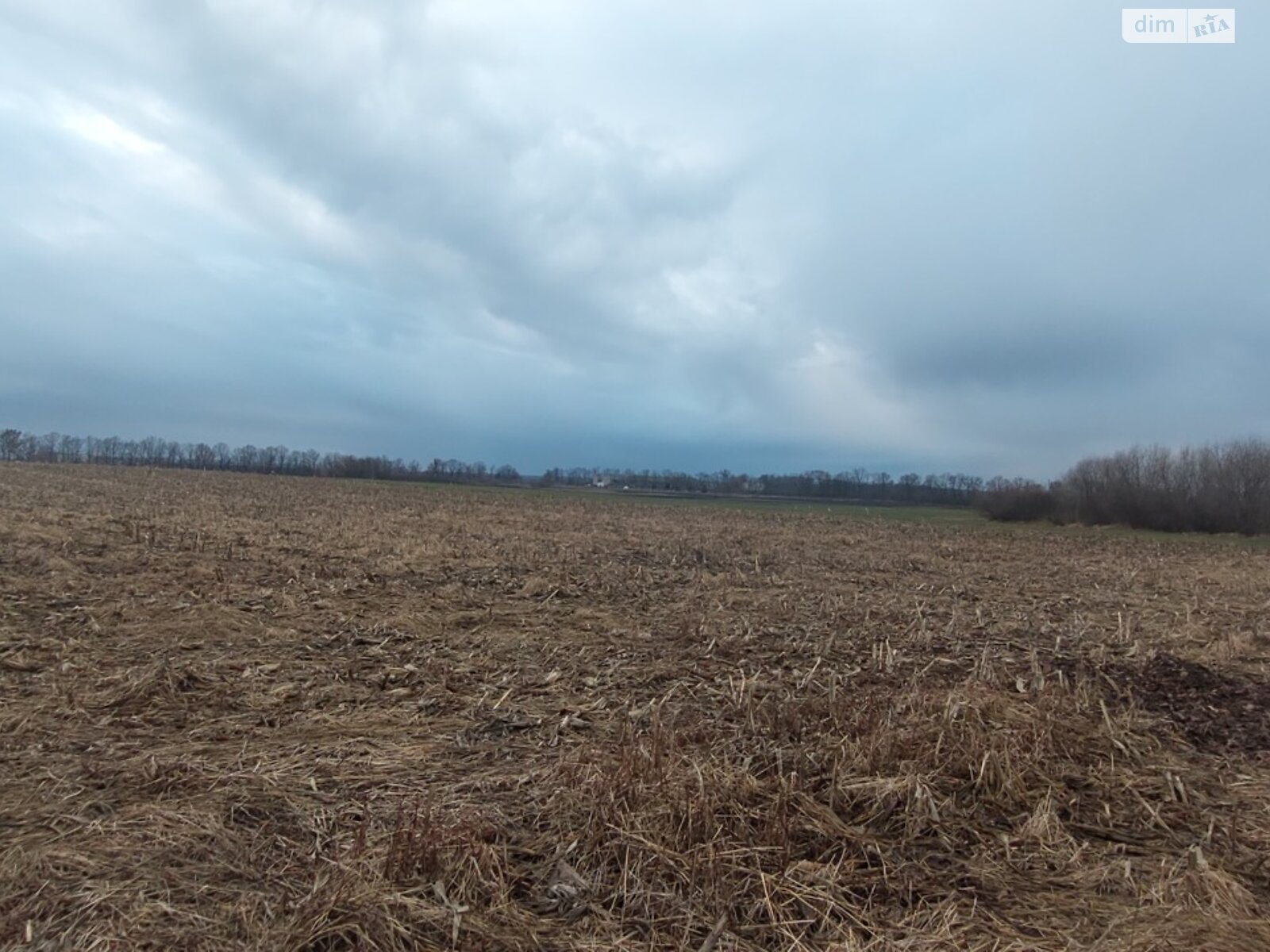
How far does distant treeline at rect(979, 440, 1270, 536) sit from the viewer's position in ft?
222

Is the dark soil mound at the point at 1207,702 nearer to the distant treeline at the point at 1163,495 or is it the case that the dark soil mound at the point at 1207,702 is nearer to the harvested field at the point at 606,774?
the harvested field at the point at 606,774

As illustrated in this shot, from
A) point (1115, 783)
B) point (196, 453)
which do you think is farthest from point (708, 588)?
point (196, 453)

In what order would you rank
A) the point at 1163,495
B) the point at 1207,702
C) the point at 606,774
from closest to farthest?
the point at 606,774 → the point at 1207,702 → the point at 1163,495

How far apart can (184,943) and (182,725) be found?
2.70m

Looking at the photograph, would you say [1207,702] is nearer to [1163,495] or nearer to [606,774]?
[606,774]

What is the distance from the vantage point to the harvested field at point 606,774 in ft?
10.0

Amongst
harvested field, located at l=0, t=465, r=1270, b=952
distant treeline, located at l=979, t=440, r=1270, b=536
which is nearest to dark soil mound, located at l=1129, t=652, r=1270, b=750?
harvested field, located at l=0, t=465, r=1270, b=952

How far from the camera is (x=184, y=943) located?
9.08 feet

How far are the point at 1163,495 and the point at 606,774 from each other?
3334 inches

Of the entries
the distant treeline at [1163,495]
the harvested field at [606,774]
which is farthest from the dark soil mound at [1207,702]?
the distant treeline at [1163,495]

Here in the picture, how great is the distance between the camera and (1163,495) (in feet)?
232

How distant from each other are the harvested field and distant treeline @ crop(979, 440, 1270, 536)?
7449cm

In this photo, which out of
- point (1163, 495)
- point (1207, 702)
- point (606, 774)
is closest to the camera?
point (606, 774)

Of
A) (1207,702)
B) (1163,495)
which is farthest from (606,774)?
(1163,495)
